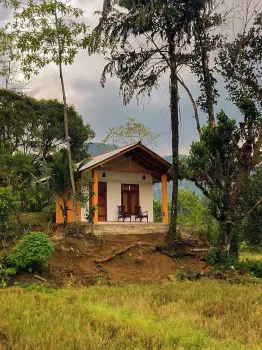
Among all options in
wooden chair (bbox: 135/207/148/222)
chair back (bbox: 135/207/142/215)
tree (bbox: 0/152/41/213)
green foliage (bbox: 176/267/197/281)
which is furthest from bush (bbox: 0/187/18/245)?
chair back (bbox: 135/207/142/215)

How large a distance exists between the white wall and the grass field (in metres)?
11.6

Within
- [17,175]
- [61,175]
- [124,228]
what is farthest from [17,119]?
[124,228]

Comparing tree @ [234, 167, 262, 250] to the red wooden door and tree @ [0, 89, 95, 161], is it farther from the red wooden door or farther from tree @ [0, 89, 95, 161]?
tree @ [0, 89, 95, 161]

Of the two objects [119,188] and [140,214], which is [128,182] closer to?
[119,188]

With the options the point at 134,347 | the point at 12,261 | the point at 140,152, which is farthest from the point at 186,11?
the point at 134,347

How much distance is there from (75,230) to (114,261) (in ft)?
8.78

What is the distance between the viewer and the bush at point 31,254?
477 inches

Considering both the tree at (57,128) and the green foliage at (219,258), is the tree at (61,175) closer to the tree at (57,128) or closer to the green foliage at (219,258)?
the green foliage at (219,258)

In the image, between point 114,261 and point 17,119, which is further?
point 17,119

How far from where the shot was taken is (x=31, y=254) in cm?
1212

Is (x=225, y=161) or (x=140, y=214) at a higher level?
(x=225, y=161)

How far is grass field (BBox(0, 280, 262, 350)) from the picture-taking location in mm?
5711

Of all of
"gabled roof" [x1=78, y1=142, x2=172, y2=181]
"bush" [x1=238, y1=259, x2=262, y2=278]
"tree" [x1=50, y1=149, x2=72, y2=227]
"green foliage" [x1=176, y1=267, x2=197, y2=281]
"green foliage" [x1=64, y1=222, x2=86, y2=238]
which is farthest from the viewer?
"gabled roof" [x1=78, y1=142, x2=172, y2=181]

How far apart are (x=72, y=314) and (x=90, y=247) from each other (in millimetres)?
8629
